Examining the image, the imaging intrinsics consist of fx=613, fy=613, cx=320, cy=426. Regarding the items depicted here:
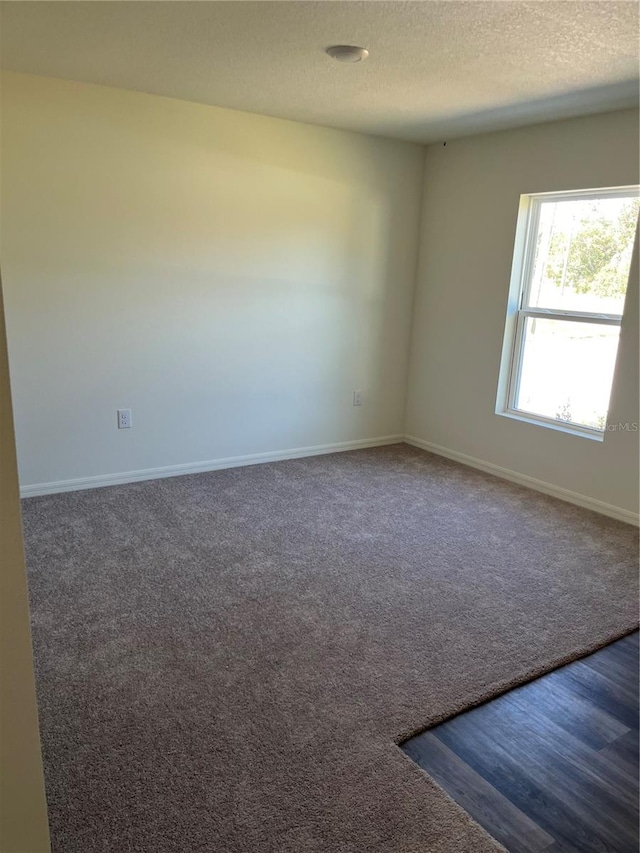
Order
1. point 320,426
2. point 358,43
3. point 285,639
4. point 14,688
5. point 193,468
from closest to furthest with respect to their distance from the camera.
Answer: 1. point 14,688
2. point 285,639
3. point 358,43
4. point 193,468
5. point 320,426

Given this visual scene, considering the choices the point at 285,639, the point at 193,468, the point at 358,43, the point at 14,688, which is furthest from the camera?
the point at 193,468

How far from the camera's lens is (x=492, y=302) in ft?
14.0

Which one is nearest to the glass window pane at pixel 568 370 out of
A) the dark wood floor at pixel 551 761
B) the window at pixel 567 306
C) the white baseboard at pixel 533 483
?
the window at pixel 567 306

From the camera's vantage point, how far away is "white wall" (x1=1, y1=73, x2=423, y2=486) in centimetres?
341

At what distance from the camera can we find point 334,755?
1804 millimetres

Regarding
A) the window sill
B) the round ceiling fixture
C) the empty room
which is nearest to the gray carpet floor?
the empty room

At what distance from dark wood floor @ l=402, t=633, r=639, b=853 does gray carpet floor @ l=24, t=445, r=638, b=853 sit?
0.07 metres

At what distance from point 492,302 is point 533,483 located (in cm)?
128

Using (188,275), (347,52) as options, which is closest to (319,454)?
(188,275)

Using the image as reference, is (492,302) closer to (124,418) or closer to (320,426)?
(320,426)

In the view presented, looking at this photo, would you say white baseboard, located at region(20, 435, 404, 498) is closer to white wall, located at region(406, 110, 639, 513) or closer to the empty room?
the empty room

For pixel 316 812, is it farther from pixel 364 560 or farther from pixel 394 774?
pixel 364 560

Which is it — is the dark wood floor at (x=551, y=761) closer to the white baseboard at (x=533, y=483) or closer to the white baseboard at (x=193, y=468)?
the white baseboard at (x=533, y=483)

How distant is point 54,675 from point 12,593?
5.13 ft
